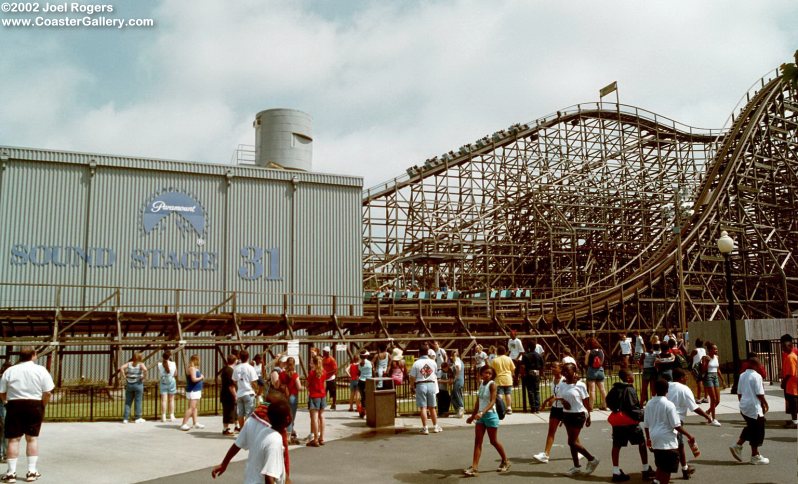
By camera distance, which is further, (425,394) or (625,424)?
(425,394)

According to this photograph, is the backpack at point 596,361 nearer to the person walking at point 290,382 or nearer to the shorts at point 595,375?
the shorts at point 595,375

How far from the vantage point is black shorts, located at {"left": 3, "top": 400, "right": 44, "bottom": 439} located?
29.0 ft

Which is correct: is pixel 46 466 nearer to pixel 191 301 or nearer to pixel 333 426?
pixel 333 426

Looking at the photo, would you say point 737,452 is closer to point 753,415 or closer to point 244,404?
point 753,415

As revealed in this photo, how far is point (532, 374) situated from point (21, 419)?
10877 mm

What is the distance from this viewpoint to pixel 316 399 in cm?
1225

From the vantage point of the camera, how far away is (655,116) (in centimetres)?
4181

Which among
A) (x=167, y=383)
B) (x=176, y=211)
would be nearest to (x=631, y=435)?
(x=167, y=383)

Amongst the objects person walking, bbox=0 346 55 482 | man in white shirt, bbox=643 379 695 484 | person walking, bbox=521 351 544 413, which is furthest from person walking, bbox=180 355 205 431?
man in white shirt, bbox=643 379 695 484

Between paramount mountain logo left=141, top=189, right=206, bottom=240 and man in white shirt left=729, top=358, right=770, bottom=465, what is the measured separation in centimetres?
2115

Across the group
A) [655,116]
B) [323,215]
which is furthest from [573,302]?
[655,116]

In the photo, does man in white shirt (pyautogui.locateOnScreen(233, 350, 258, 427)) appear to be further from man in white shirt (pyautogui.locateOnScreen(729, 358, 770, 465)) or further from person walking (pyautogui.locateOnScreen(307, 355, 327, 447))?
man in white shirt (pyautogui.locateOnScreen(729, 358, 770, 465))

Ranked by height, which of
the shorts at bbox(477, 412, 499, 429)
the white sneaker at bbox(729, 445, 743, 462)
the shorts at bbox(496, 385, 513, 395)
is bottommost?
the white sneaker at bbox(729, 445, 743, 462)

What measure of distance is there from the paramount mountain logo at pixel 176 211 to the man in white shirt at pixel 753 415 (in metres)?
21.1
